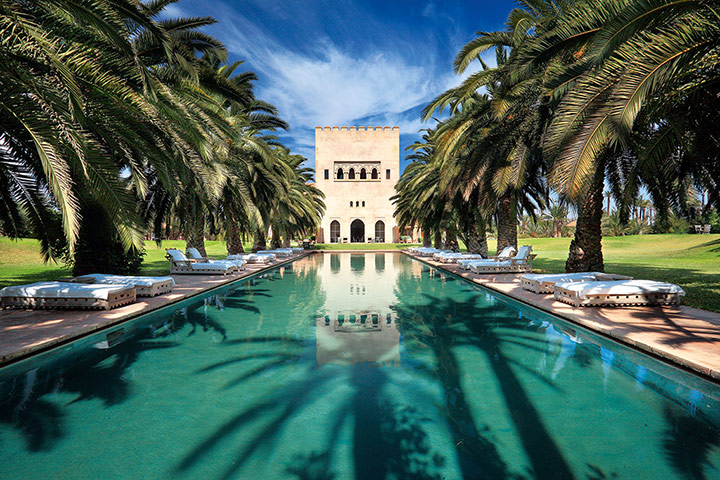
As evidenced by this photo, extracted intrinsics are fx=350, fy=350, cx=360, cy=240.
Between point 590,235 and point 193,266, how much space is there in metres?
11.5

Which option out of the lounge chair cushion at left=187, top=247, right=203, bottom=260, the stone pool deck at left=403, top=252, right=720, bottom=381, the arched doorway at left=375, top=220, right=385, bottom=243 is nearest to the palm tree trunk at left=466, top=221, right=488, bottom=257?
the stone pool deck at left=403, top=252, right=720, bottom=381

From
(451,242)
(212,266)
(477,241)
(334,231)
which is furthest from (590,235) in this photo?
(334,231)

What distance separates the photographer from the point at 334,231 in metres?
43.6

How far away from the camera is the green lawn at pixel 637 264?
8523 mm

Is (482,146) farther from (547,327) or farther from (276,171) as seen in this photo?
(276,171)

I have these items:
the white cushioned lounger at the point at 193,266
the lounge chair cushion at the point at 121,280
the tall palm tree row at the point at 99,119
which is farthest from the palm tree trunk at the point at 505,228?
the lounge chair cushion at the point at 121,280

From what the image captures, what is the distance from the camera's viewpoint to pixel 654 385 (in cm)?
336

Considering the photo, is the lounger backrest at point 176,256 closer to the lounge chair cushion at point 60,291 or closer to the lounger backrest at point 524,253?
the lounge chair cushion at point 60,291

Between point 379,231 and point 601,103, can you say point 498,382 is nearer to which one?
point 601,103

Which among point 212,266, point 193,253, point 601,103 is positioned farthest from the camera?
point 193,253

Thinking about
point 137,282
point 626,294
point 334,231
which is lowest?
point 626,294

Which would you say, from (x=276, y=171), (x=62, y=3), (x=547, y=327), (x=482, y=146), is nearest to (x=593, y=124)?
(x=547, y=327)

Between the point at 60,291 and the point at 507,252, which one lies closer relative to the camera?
the point at 60,291

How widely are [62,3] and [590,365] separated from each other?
23.4ft
